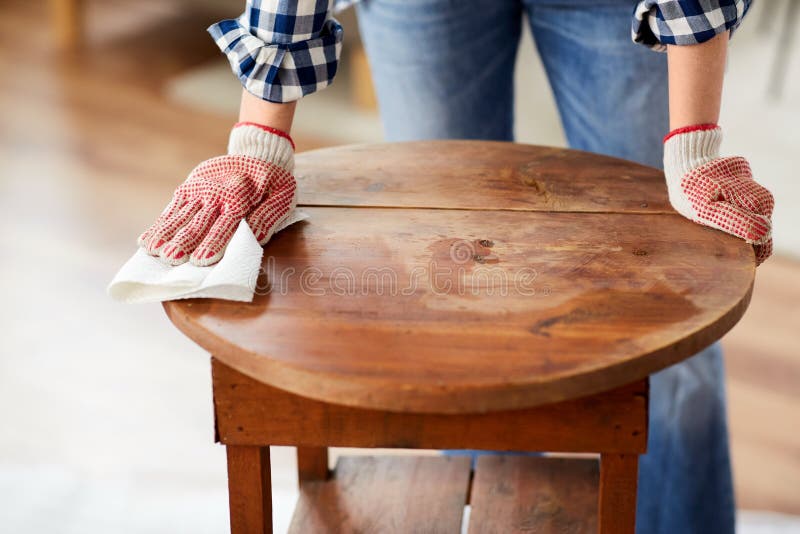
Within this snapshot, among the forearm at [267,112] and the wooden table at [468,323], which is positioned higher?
the forearm at [267,112]

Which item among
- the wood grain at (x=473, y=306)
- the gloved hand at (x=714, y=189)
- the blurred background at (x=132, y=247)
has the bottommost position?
the blurred background at (x=132, y=247)

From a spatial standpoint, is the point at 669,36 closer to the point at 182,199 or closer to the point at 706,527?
the point at 182,199

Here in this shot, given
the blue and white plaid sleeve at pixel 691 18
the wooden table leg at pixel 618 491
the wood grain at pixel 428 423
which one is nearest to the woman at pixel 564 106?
the blue and white plaid sleeve at pixel 691 18

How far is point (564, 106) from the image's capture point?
120 centimetres

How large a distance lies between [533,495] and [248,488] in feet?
1.15

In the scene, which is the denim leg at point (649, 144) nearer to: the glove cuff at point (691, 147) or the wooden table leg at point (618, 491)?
the glove cuff at point (691, 147)

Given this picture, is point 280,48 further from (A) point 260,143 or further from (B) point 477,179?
(B) point 477,179

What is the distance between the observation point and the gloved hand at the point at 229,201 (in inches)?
32.9

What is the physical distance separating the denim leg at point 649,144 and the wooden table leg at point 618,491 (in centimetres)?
42

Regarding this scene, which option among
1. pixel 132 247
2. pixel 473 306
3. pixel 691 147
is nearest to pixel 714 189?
pixel 691 147

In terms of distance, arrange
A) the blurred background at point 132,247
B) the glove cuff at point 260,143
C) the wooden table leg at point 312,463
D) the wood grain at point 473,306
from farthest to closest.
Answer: the blurred background at point 132,247
the wooden table leg at point 312,463
the glove cuff at point 260,143
the wood grain at point 473,306

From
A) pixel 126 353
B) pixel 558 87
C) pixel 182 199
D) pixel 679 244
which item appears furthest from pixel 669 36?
pixel 126 353

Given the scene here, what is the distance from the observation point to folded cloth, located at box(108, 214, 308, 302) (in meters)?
0.79

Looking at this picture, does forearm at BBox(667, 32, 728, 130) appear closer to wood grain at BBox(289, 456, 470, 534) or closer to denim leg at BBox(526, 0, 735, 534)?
denim leg at BBox(526, 0, 735, 534)
